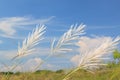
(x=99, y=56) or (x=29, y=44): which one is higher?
(x=29, y=44)

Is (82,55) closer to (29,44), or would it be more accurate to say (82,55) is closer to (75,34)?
(75,34)

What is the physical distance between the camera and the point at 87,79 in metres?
12.6

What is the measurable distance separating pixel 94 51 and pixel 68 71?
0.84 feet

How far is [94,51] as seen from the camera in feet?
6.79

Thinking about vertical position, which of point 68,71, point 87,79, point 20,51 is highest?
point 87,79

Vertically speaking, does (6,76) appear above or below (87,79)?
below

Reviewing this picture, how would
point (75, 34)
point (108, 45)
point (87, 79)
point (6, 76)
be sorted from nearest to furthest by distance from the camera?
point (108, 45) → point (75, 34) → point (6, 76) → point (87, 79)

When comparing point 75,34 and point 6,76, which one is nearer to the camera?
point 75,34

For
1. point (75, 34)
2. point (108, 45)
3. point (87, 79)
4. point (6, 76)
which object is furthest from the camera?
point (87, 79)

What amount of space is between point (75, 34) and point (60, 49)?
0.44 ft

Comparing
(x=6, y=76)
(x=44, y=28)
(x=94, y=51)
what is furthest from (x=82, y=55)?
(x=6, y=76)

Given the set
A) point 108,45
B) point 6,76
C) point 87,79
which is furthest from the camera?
point 87,79

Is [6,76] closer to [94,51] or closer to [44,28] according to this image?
[44,28]

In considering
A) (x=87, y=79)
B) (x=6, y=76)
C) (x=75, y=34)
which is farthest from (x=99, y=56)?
(x=87, y=79)
